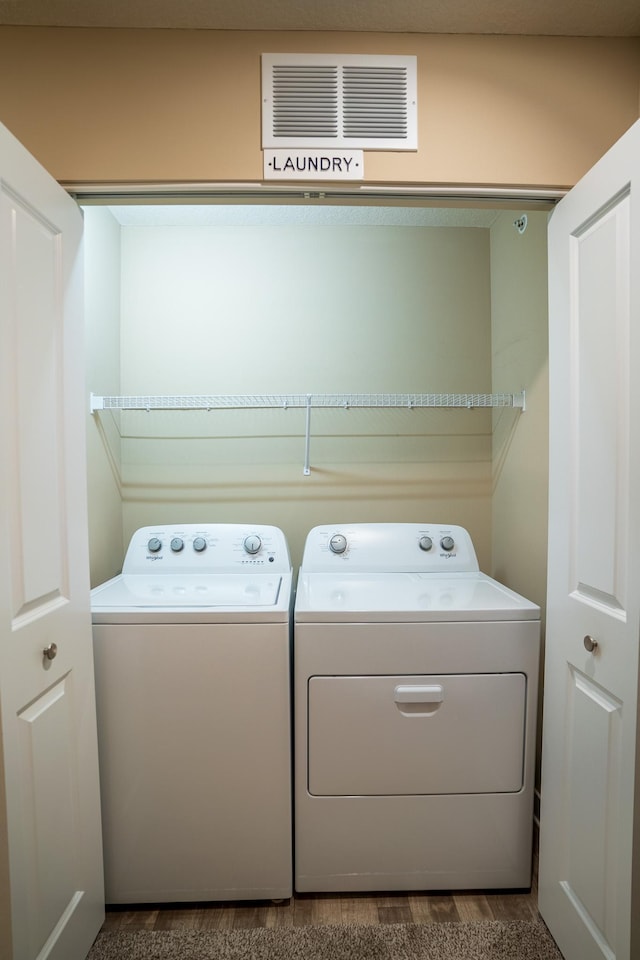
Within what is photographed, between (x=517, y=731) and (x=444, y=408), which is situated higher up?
(x=444, y=408)

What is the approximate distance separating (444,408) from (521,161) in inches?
47.4

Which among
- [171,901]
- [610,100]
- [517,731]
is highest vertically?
[610,100]

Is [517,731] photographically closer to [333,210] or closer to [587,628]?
[587,628]

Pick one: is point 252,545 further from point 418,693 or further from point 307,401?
point 418,693

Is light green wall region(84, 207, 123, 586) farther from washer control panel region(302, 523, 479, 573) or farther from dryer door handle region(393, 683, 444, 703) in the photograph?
dryer door handle region(393, 683, 444, 703)

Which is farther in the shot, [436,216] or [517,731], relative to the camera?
[436,216]

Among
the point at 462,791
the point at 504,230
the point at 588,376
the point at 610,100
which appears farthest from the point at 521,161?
the point at 462,791

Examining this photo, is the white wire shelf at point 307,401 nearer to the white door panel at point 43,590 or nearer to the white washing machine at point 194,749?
the white door panel at point 43,590

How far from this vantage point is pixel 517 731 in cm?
168

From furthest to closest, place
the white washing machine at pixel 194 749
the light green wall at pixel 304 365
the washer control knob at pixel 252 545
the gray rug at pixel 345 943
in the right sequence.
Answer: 1. the light green wall at pixel 304 365
2. the washer control knob at pixel 252 545
3. the white washing machine at pixel 194 749
4. the gray rug at pixel 345 943

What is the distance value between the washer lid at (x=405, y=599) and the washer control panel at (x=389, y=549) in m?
0.07

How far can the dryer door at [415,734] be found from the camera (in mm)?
1655

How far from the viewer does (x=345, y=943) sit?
5.04 feet

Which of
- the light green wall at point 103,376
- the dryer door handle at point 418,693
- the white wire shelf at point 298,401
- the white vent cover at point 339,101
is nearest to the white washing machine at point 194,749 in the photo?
the dryer door handle at point 418,693
